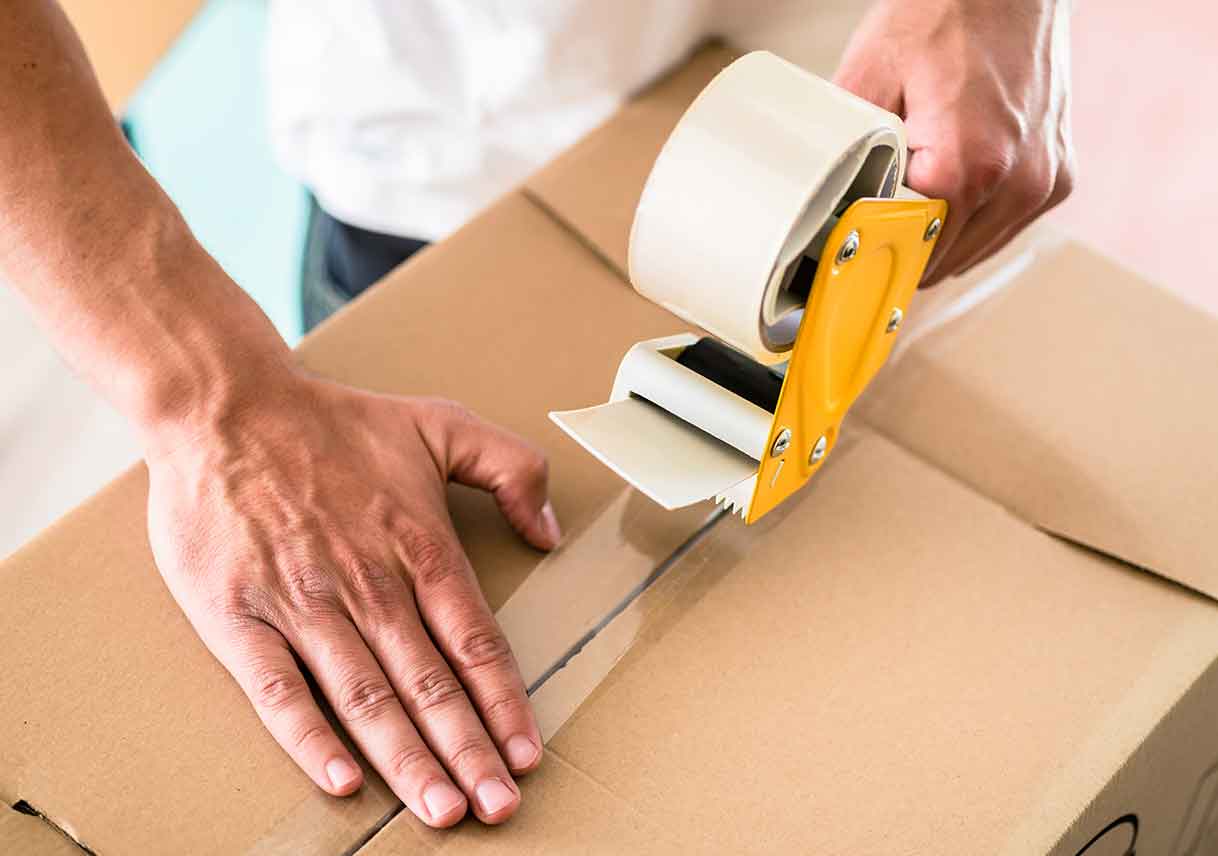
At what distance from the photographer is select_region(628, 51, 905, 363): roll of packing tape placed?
0.61m

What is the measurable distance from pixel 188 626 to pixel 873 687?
0.36 m

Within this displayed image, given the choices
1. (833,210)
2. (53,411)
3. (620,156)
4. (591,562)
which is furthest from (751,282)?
(53,411)

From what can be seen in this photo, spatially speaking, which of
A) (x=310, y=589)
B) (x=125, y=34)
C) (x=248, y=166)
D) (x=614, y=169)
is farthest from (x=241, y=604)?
(x=248, y=166)

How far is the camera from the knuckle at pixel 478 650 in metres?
0.68

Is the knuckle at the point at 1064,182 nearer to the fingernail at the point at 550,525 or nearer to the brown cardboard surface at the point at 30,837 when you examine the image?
the fingernail at the point at 550,525

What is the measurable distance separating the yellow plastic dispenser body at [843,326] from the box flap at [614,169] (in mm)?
199

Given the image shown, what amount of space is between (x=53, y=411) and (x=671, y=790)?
1.13 meters

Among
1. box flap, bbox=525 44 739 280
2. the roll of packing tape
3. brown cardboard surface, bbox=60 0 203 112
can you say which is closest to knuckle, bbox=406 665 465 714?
Result: the roll of packing tape

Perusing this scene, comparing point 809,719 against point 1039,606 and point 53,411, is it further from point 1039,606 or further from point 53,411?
point 53,411

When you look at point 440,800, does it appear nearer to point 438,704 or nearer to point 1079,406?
point 438,704

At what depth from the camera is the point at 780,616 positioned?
738 millimetres

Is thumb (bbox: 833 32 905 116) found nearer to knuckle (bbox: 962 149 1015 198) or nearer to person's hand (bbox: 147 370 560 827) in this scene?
knuckle (bbox: 962 149 1015 198)

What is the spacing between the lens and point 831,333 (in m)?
0.70

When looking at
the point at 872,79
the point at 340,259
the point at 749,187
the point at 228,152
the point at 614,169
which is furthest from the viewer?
the point at 228,152
